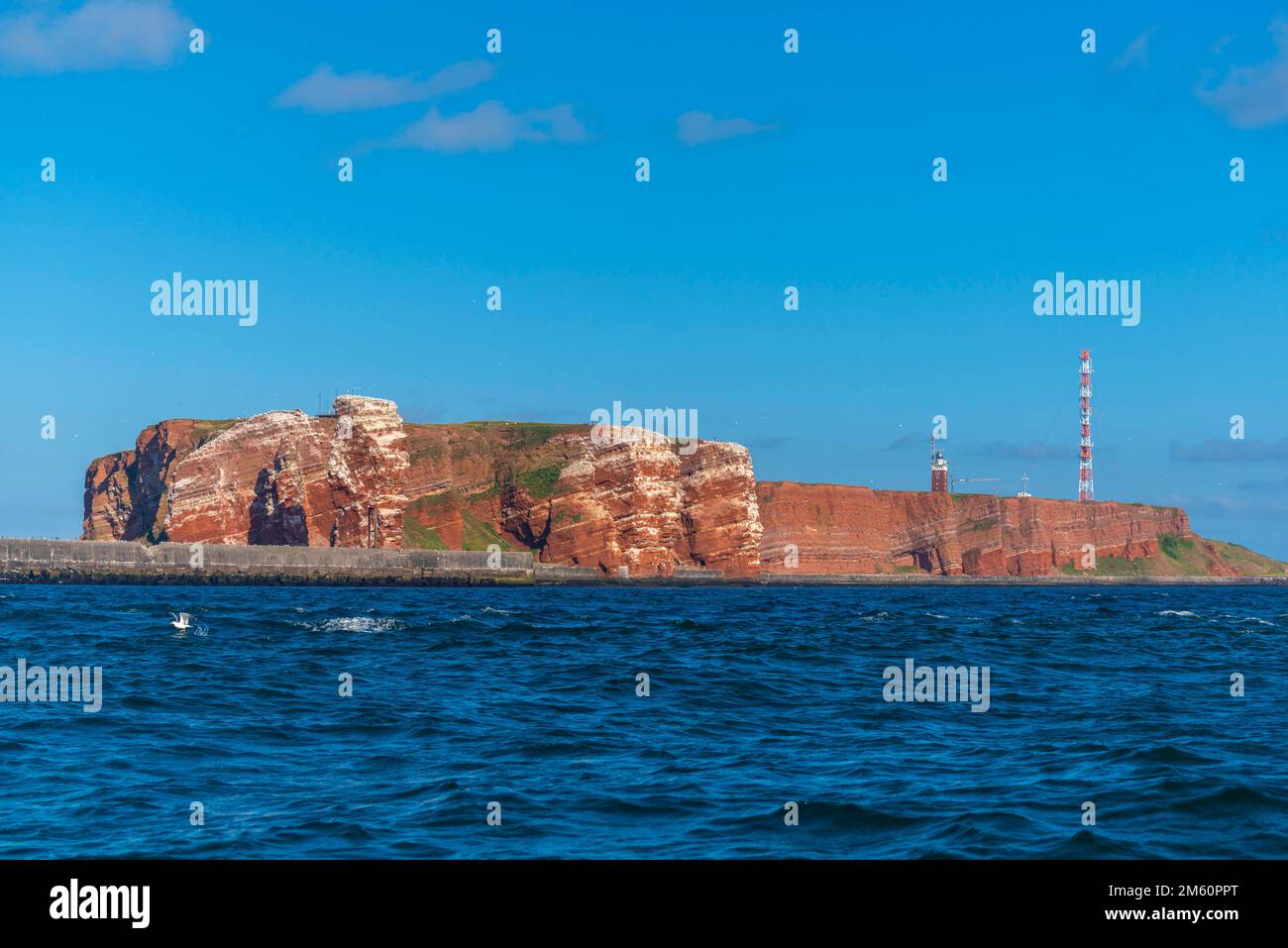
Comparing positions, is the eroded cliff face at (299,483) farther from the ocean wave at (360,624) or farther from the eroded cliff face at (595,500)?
the ocean wave at (360,624)

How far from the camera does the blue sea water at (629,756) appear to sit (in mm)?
13867

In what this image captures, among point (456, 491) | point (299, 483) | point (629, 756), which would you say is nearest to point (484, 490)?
point (456, 491)

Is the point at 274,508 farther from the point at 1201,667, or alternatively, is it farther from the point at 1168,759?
the point at 1168,759

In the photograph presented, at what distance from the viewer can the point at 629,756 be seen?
62.6 ft

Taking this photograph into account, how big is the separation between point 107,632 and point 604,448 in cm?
13708

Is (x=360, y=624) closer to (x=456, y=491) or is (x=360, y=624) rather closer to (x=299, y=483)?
Result: (x=299, y=483)

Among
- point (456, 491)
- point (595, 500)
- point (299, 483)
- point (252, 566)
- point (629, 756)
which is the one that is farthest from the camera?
point (456, 491)

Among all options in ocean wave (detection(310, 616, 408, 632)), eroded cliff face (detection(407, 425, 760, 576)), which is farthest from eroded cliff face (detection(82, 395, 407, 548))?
ocean wave (detection(310, 616, 408, 632))

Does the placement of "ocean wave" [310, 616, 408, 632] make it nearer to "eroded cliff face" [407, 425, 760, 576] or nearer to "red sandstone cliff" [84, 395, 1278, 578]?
"red sandstone cliff" [84, 395, 1278, 578]

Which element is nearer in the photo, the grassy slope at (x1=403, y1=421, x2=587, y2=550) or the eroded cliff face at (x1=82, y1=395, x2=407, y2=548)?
the eroded cliff face at (x1=82, y1=395, x2=407, y2=548)

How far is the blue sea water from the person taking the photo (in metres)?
13.9
